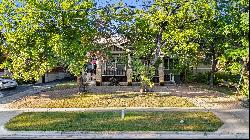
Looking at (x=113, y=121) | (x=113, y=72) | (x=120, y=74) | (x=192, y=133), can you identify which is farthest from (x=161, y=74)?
(x=192, y=133)

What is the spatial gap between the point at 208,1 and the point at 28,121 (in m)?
9.96

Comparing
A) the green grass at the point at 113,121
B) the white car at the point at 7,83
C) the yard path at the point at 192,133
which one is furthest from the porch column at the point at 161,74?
the green grass at the point at 113,121

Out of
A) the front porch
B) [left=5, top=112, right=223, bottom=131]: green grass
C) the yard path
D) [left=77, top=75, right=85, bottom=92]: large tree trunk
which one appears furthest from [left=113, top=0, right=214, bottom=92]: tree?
the front porch

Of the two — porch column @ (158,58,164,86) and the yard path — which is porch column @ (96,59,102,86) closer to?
porch column @ (158,58,164,86)

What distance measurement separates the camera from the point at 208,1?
19125mm

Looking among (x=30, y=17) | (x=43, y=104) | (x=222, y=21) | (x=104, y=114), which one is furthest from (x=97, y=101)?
(x=222, y=21)

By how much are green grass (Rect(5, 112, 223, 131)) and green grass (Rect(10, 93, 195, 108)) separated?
240cm

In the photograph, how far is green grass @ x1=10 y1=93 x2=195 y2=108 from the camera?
19031mm

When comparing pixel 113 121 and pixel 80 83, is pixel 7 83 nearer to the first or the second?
pixel 80 83

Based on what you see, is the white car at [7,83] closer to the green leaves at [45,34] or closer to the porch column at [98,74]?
the porch column at [98,74]

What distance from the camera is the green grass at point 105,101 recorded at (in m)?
19.0

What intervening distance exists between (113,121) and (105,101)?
5.39 metres

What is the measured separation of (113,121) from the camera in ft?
48.7

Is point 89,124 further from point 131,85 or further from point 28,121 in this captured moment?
point 131,85
